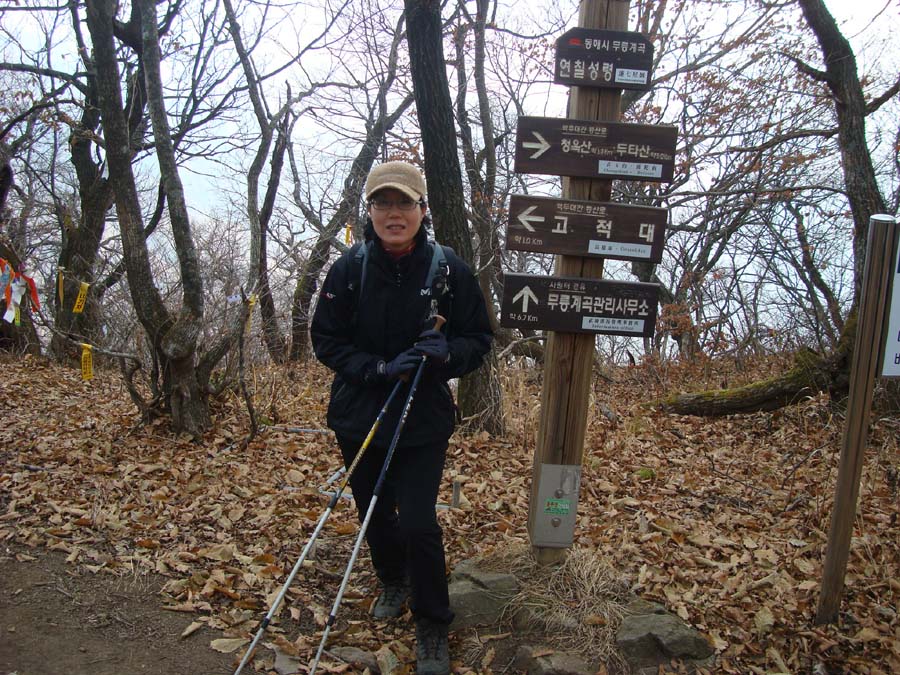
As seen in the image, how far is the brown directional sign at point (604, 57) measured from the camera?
332 centimetres

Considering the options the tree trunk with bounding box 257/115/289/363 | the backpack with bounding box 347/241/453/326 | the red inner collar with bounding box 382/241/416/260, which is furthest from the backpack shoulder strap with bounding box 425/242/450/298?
the tree trunk with bounding box 257/115/289/363

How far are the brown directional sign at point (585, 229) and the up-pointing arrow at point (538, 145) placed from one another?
0.23m

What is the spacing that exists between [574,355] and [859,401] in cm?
138

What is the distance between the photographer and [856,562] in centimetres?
393

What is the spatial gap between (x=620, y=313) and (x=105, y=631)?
304cm

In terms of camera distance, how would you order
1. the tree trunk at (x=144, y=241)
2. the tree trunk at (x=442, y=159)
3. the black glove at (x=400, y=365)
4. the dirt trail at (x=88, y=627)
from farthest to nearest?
the tree trunk at (x=442, y=159) → the tree trunk at (x=144, y=241) → the dirt trail at (x=88, y=627) → the black glove at (x=400, y=365)

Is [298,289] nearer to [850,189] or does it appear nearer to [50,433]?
[50,433]

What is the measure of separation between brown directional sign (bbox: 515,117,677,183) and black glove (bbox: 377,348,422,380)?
1148 millimetres

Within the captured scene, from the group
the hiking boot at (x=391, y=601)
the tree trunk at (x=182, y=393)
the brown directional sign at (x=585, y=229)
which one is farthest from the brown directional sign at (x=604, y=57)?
the tree trunk at (x=182, y=393)

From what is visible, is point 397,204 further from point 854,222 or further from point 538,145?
point 854,222

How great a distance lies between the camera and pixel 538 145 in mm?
3350

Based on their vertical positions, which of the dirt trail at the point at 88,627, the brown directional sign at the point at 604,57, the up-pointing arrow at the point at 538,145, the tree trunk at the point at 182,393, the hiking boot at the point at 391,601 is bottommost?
the dirt trail at the point at 88,627

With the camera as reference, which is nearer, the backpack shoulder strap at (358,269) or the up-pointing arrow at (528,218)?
the backpack shoulder strap at (358,269)

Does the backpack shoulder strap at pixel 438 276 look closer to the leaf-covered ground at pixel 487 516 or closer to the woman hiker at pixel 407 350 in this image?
the woman hiker at pixel 407 350
